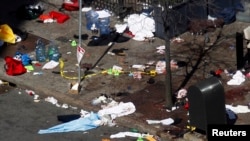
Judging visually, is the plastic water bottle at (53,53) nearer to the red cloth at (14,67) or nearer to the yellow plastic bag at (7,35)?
the red cloth at (14,67)

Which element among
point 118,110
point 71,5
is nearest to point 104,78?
point 118,110

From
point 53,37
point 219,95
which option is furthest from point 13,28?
point 219,95

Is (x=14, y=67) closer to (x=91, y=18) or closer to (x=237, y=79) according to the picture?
(x=91, y=18)

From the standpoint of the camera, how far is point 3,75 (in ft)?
52.3

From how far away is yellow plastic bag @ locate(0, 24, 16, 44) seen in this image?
57.6 feet

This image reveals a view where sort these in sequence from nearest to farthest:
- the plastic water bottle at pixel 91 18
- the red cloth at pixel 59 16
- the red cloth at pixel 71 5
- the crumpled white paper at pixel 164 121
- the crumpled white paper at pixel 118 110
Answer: the crumpled white paper at pixel 164 121 → the crumpled white paper at pixel 118 110 → the plastic water bottle at pixel 91 18 → the red cloth at pixel 59 16 → the red cloth at pixel 71 5

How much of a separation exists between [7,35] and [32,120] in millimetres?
4002

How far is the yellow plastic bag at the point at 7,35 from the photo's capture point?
17547 millimetres

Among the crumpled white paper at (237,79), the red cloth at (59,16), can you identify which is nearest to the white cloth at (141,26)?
the red cloth at (59,16)

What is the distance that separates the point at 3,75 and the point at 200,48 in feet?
13.6

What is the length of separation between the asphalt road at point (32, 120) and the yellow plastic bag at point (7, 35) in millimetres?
2130

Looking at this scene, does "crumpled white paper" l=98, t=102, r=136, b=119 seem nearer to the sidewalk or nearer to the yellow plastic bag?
the sidewalk

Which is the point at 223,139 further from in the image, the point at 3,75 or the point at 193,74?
the point at 3,75

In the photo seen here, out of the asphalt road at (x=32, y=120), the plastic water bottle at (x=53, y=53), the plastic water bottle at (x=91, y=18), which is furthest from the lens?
the plastic water bottle at (x=91, y=18)
